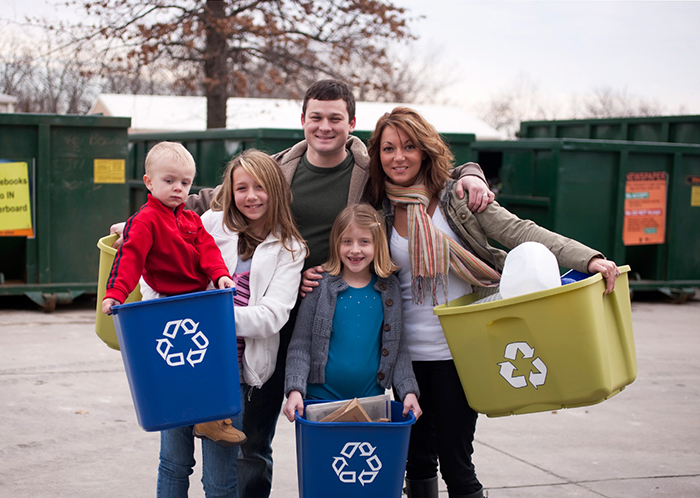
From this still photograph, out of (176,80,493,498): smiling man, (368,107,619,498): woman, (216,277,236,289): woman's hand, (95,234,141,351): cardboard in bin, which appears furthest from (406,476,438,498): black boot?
(95,234,141,351): cardboard in bin

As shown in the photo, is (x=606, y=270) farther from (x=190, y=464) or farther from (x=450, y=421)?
(x=190, y=464)

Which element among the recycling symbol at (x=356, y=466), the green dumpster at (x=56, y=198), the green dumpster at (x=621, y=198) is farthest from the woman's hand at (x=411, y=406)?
the green dumpster at (x=621, y=198)

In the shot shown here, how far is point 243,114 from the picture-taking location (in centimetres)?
1852

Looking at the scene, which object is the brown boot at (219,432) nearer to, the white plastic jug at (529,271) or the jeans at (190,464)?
the jeans at (190,464)

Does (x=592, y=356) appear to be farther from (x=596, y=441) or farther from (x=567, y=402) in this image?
(x=596, y=441)

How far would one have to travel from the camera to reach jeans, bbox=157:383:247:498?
8.88 ft

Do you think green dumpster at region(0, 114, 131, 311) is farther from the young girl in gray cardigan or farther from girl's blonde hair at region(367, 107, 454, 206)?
the young girl in gray cardigan

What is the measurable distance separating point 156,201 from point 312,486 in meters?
1.11

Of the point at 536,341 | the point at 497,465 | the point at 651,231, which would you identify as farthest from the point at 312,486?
the point at 651,231

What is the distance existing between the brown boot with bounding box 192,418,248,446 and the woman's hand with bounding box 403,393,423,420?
2.02ft

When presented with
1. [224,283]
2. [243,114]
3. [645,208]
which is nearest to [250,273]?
[224,283]

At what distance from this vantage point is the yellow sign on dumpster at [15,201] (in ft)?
24.7

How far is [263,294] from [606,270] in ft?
4.04

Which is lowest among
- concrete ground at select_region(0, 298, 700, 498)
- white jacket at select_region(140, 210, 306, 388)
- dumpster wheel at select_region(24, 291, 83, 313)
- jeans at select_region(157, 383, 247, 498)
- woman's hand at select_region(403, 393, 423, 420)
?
concrete ground at select_region(0, 298, 700, 498)
